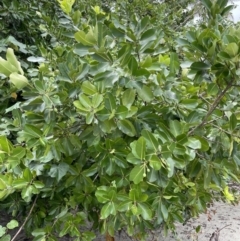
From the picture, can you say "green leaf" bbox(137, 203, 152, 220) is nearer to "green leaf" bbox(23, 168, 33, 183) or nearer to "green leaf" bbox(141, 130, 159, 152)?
"green leaf" bbox(141, 130, 159, 152)

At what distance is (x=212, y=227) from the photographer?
331 cm

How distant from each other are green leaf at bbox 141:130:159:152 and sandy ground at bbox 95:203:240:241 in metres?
1.90

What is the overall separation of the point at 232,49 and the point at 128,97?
0.40 m

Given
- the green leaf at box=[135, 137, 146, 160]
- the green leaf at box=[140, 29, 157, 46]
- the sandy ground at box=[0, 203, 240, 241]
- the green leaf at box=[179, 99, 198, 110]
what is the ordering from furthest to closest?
1. the sandy ground at box=[0, 203, 240, 241]
2. the green leaf at box=[179, 99, 198, 110]
3. the green leaf at box=[140, 29, 157, 46]
4. the green leaf at box=[135, 137, 146, 160]

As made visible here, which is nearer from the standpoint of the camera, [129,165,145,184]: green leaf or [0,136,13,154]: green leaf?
[129,165,145,184]: green leaf

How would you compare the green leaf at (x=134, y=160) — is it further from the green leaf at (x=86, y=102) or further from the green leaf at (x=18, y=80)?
the green leaf at (x=18, y=80)

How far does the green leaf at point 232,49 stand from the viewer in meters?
1.00

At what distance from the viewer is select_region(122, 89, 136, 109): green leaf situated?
47.6 inches

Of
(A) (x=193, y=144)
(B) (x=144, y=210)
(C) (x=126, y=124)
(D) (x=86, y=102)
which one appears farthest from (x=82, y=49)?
(B) (x=144, y=210)

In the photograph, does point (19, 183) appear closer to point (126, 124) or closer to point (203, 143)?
point (126, 124)

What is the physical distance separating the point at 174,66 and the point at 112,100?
0.35m

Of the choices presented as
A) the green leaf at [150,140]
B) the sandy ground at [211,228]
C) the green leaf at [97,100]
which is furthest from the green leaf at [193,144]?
the sandy ground at [211,228]

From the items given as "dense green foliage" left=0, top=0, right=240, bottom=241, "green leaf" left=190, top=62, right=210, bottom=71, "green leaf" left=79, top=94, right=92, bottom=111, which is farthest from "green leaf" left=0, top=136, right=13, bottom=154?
"green leaf" left=190, top=62, right=210, bottom=71

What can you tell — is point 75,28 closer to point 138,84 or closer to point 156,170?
point 138,84
